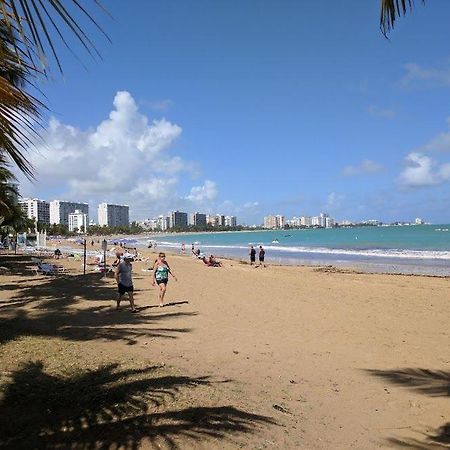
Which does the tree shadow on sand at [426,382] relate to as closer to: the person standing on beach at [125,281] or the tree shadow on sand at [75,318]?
the tree shadow on sand at [75,318]

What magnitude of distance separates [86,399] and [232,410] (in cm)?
138

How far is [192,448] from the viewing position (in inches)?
137

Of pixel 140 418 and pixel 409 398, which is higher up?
pixel 140 418

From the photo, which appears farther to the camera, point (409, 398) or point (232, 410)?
point (409, 398)

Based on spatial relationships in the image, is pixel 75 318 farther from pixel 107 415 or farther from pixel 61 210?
pixel 61 210

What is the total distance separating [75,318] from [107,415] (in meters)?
5.64

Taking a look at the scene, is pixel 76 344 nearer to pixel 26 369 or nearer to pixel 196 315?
pixel 26 369

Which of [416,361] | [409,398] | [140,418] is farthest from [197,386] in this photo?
[416,361]

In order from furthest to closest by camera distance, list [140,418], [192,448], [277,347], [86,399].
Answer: [277,347]
[86,399]
[140,418]
[192,448]

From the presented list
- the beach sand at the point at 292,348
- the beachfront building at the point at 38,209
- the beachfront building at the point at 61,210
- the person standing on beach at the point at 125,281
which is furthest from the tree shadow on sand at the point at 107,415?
the beachfront building at the point at 61,210

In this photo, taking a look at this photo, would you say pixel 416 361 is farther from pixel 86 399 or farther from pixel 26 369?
pixel 26 369

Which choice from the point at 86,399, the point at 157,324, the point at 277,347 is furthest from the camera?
the point at 157,324

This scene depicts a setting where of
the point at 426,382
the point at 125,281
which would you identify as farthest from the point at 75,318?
the point at 426,382

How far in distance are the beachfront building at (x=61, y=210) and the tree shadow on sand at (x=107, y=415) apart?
153343 mm
